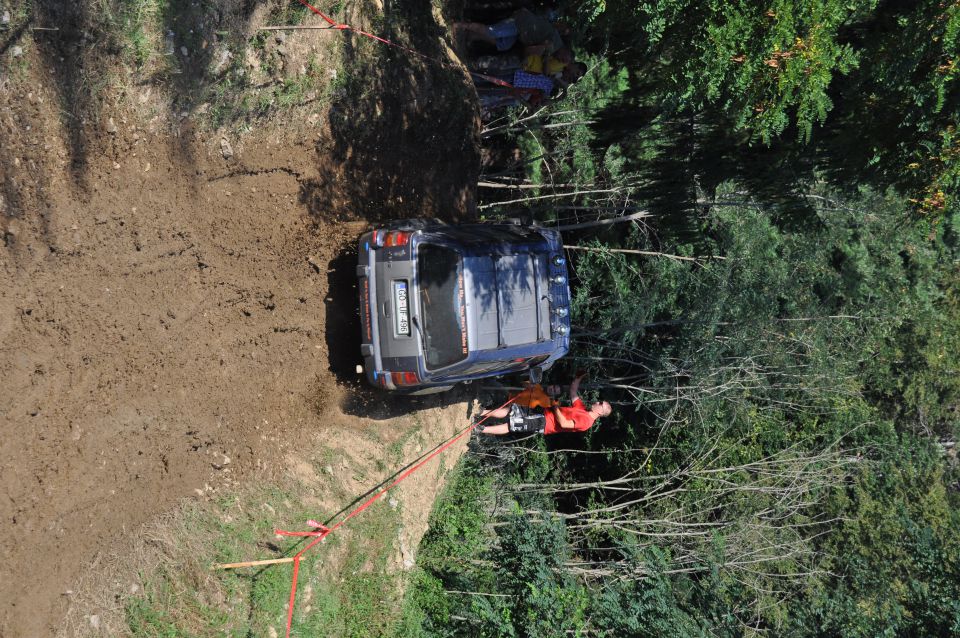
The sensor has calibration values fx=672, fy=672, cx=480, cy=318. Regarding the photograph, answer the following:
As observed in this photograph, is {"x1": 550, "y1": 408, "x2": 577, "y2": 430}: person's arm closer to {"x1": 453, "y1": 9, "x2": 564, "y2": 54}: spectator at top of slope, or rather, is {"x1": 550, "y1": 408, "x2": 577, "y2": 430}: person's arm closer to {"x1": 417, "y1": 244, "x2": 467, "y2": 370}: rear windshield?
{"x1": 417, "y1": 244, "x2": 467, "y2": 370}: rear windshield

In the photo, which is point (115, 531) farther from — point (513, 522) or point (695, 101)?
point (695, 101)

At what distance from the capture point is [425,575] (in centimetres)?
816

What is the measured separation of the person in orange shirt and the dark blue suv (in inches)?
100

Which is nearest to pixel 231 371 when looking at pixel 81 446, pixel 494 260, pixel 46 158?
pixel 81 446

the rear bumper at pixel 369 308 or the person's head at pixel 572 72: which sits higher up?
the person's head at pixel 572 72

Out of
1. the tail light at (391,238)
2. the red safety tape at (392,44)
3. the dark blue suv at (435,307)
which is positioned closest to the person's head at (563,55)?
the red safety tape at (392,44)

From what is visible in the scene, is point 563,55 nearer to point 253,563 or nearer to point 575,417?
point 575,417

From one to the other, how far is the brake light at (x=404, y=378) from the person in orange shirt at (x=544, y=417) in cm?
318

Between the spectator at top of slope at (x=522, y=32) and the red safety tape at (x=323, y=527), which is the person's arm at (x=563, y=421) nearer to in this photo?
the red safety tape at (x=323, y=527)

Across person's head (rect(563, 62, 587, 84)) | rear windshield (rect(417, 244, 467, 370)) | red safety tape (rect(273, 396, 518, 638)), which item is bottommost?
red safety tape (rect(273, 396, 518, 638))

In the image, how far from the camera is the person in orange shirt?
9.84 meters

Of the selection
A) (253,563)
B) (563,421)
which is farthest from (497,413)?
(253,563)

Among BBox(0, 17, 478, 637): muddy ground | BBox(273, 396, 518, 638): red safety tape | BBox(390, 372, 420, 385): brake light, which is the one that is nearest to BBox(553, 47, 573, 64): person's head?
BBox(0, 17, 478, 637): muddy ground

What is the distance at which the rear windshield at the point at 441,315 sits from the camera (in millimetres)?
6844
